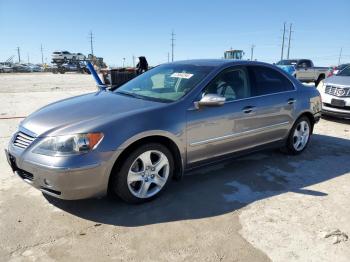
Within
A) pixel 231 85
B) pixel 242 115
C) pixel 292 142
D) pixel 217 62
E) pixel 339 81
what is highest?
pixel 217 62

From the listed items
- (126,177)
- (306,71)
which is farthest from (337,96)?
(306,71)

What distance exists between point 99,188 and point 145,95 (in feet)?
4.70

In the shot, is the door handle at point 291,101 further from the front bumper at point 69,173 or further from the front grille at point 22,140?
the front grille at point 22,140

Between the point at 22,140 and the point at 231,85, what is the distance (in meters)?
2.60

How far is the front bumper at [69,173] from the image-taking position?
3002 mm

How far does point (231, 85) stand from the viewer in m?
4.35

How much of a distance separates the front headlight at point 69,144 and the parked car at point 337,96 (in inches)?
264

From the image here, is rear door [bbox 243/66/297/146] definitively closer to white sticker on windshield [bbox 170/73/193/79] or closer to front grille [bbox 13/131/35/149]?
white sticker on windshield [bbox 170/73/193/79]

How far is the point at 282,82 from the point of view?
502cm

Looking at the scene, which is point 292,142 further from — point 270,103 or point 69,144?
point 69,144

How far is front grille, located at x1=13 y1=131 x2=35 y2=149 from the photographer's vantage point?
330 centimetres

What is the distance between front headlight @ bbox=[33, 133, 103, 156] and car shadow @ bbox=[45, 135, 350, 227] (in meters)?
0.73

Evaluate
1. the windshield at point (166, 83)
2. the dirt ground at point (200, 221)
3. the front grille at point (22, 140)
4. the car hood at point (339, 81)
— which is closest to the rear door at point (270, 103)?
the dirt ground at point (200, 221)

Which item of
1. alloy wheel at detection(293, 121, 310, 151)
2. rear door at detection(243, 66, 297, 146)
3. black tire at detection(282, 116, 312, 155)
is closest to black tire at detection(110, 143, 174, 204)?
rear door at detection(243, 66, 297, 146)
